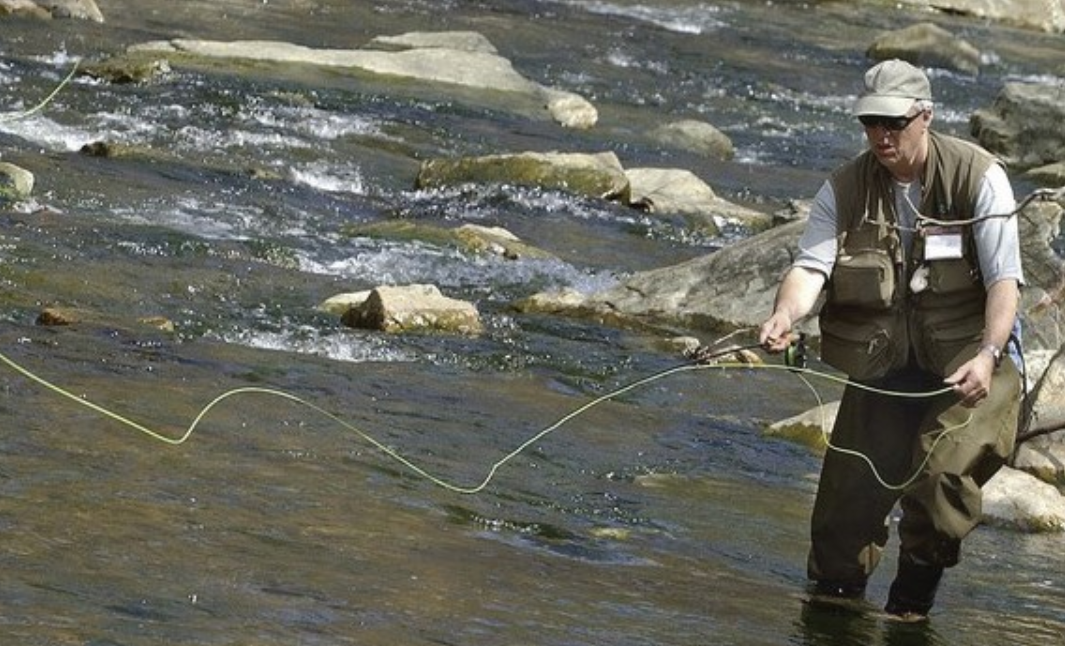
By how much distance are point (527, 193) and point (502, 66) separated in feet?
16.2

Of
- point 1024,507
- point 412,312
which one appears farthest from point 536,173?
point 1024,507

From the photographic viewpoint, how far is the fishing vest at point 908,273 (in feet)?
18.8

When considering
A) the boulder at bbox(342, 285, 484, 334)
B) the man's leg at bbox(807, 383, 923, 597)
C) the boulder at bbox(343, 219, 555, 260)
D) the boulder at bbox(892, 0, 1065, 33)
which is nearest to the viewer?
the man's leg at bbox(807, 383, 923, 597)

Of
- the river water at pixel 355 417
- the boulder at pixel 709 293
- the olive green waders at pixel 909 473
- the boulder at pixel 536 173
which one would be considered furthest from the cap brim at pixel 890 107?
the boulder at pixel 536 173

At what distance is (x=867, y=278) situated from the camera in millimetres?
5816

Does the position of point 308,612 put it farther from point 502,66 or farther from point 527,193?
point 502,66

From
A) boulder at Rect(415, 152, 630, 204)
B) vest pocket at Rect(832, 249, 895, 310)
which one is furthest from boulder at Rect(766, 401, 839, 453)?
boulder at Rect(415, 152, 630, 204)

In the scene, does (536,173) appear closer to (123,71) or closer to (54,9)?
(123,71)

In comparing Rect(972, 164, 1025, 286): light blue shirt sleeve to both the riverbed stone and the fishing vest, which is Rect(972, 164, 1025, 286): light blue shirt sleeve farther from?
the riverbed stone

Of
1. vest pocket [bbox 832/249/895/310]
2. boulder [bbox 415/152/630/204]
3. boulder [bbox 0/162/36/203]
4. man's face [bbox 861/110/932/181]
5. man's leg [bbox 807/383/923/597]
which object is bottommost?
boulder [bbox 415/152/630/204]

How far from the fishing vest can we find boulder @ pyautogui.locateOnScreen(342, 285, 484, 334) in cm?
456

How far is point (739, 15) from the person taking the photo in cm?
2797

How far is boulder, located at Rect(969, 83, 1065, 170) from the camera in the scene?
19031mm

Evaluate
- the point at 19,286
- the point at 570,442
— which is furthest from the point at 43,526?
the point at 19,286
